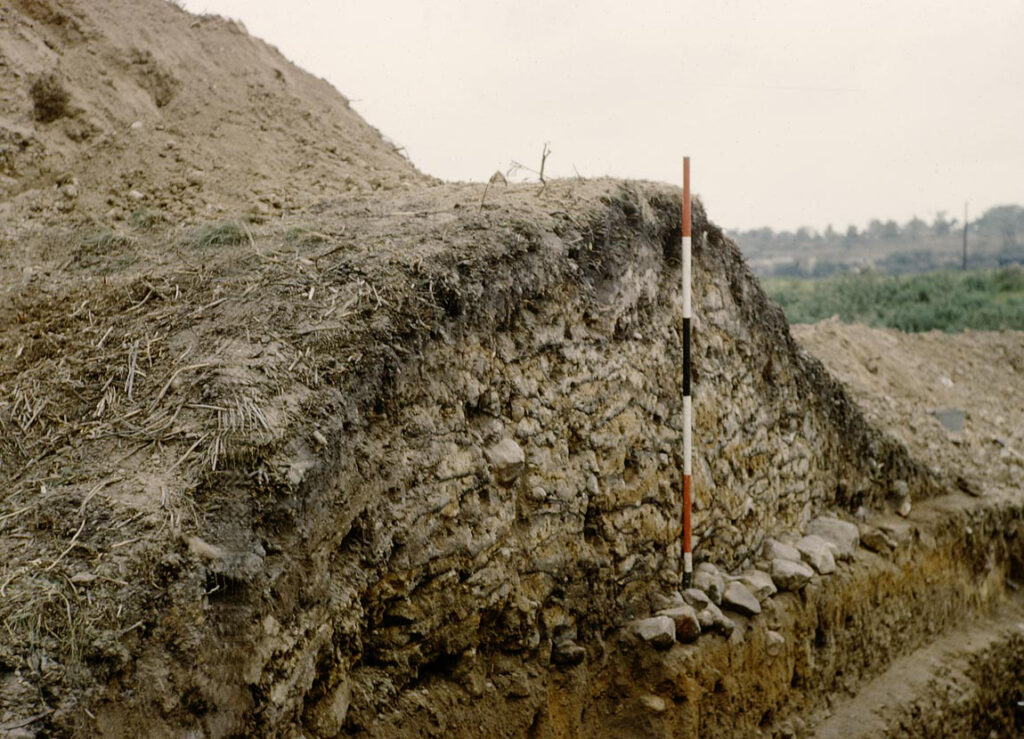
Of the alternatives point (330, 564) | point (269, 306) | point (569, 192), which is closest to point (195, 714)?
point (330, 564)

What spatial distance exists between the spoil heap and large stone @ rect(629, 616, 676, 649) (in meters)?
0.02

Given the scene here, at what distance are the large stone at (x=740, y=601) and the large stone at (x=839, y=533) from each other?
1185 millimetres

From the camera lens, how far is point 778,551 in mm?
5477

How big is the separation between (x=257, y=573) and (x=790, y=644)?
3.31 m

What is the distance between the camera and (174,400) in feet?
10.5

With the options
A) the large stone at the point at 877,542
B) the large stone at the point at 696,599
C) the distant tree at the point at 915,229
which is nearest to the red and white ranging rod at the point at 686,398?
the large stone at the point at 696,599

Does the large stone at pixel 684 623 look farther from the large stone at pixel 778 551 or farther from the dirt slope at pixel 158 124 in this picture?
the dirt slope at pixel 158 124

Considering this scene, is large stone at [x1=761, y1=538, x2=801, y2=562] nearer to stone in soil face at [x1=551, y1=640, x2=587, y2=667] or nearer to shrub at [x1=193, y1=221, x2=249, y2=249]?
stone in soil face at [x1=551, y1=640, x2=587, y2=667]

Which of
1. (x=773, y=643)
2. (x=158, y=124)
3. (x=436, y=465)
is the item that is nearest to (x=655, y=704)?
(x=773, y=643)

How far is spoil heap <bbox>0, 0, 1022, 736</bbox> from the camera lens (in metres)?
2.81

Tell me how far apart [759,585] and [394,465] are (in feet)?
8.39

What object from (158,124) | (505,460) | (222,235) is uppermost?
→ (158,124)

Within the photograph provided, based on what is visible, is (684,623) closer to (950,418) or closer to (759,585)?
(759,585)

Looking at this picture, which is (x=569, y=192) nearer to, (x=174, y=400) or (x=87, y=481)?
(x=174, y=400)
